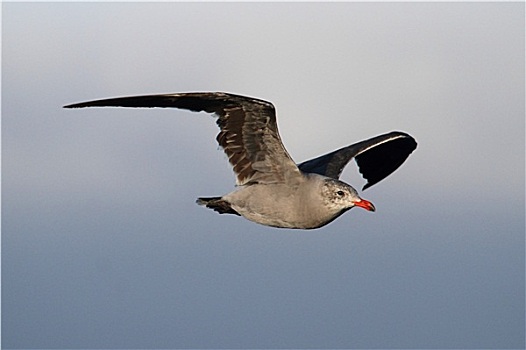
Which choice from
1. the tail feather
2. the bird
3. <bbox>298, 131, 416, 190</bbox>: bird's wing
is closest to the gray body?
the bird

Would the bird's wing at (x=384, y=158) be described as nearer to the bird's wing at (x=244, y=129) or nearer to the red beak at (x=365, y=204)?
the bird's wing at (x=244, y=129)

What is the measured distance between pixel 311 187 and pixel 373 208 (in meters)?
0.92

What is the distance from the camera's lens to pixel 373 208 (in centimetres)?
1395

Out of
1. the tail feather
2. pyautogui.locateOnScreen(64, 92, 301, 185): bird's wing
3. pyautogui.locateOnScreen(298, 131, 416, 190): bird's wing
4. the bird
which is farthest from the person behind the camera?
pyautogui.locateOnScreen(298, 131, 416, 190): bird's wing

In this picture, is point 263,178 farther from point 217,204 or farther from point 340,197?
point 340,197

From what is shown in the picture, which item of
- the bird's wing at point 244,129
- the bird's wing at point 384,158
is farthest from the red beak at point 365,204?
the bird's wing at point 384,158

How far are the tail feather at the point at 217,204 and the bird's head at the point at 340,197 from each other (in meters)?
1.49

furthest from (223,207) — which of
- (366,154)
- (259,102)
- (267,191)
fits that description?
(366,154)

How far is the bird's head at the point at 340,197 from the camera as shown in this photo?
14172 millimetres

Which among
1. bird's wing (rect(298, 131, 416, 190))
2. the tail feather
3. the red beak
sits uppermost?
bird's wing (rect(298, 131, 416, 190))

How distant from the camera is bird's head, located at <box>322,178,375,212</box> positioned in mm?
14172

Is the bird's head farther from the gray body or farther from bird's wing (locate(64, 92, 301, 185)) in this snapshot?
bird's wing (locate(64, 92, 301, 185))

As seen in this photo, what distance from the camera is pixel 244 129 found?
1434 cm

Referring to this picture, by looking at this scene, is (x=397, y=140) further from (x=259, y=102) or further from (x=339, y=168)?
(x=259, y=102)
